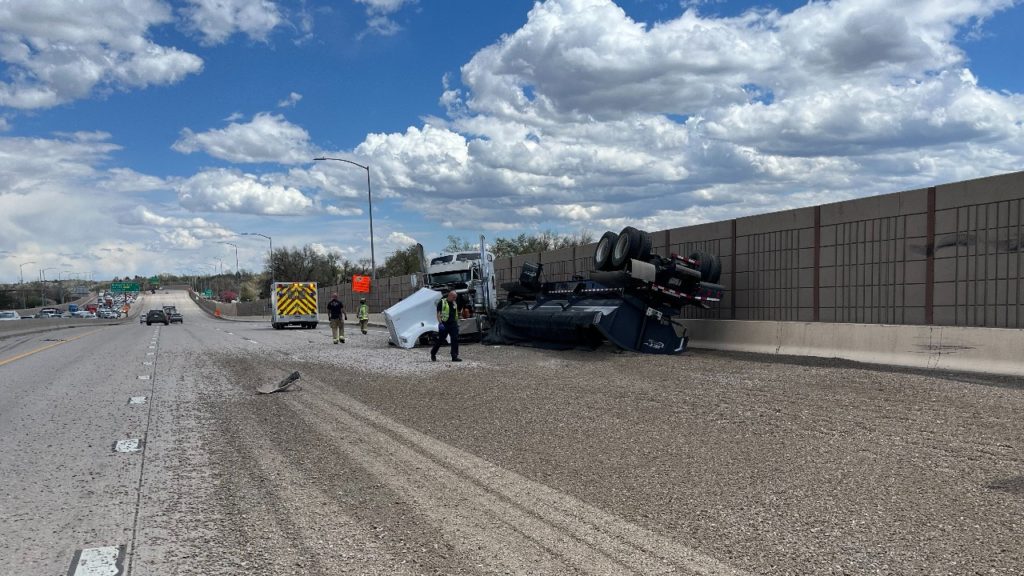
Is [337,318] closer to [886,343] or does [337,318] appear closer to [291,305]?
[291,305]

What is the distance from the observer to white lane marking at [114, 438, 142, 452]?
795cm

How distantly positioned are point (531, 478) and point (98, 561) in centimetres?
320

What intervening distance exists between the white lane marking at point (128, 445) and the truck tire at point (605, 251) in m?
11.1

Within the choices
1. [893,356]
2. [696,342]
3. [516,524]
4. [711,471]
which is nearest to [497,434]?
[711,471]

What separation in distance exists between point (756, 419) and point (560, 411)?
7.66ft

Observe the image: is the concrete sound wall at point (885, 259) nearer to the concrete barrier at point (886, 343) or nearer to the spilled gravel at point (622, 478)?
the concrete barrier at point (886, 343)

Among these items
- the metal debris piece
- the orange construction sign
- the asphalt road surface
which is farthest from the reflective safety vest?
the orange construction sign

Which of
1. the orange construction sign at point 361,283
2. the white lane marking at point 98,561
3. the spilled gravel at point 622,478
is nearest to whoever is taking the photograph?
the white lane marking at point 98,561

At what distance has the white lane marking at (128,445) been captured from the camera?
26.1 feet

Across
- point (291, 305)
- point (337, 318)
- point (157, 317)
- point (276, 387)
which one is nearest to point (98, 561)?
point (276, 387)

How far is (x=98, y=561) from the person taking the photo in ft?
15.3

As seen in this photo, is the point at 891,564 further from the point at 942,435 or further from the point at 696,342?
the point at 696,342

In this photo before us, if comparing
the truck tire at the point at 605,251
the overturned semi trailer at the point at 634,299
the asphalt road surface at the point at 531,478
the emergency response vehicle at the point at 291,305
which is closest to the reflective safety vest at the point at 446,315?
the overturned semi trailer at the point at 634,299

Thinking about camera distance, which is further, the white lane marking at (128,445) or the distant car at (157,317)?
the distant car at (157,317)
